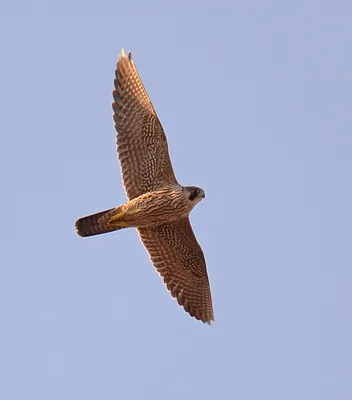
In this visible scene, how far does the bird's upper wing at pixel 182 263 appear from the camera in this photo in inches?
854

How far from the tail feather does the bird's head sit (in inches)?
56.7

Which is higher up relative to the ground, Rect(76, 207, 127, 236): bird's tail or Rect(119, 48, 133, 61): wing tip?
Rect(119, 48, 133, 61): wing tip

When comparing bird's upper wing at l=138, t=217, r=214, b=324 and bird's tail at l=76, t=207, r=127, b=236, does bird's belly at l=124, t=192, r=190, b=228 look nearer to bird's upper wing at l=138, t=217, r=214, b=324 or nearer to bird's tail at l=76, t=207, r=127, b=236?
bird's tail at l=76, t=207, r=127, b=236

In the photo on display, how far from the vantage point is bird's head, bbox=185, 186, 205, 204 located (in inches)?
810

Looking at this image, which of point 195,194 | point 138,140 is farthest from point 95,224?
point 195,194

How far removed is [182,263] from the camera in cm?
2200

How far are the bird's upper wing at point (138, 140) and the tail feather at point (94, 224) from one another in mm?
651

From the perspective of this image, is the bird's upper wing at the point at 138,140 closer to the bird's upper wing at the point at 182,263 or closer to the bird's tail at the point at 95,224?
the bird's tail at the point at 95,224

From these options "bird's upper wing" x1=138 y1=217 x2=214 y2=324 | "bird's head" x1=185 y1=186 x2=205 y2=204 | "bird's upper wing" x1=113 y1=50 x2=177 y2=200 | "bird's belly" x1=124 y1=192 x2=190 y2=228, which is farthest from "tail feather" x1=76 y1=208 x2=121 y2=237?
"bird's head" x1=185 y1=186 x2=205 y2=204

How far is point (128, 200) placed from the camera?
2089 centimetres

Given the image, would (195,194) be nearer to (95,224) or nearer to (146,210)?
(146,210)

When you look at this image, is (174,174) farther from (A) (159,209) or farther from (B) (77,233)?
(B) (77,233)

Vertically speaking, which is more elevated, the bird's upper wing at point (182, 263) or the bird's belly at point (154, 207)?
the bird's belly at point (154, 207)

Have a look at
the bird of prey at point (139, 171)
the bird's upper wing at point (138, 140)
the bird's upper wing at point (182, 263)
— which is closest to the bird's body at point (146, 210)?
the bird of prey at point (139, 171)
